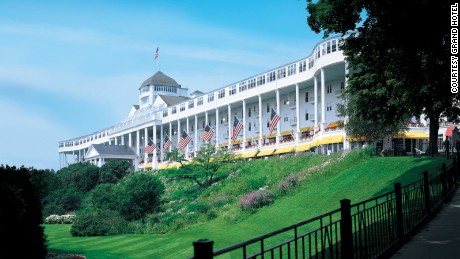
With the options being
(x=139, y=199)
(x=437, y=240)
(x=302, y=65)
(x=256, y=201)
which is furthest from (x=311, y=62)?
(x=437, y=240)

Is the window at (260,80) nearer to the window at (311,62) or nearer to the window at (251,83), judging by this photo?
the window at (251,83)

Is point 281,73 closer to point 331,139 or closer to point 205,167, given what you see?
point 331,139

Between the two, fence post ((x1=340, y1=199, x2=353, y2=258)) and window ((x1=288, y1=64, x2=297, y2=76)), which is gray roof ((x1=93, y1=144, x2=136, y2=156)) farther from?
fence post ((x1=340, y1=199, x2=353, y2=258))

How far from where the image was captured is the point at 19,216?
1642 cm

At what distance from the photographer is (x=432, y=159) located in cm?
3325

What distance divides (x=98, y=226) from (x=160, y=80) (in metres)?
85.2

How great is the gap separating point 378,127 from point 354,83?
13.3m

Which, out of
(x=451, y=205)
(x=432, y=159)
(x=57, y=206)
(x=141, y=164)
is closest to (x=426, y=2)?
(x=451, y=205)

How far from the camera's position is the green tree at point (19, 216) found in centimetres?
1608

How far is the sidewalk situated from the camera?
476 inches

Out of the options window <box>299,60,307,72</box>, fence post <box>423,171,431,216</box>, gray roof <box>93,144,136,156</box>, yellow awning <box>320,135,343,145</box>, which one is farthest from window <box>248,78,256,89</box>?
fence post <box>423,171,431,216</box>

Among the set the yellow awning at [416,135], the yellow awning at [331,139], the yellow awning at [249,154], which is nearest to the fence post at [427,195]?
the yellow awning at [331,139]

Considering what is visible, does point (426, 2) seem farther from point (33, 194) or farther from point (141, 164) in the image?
point (141, 164)

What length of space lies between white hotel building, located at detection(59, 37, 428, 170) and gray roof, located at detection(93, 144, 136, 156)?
21 centimetres
